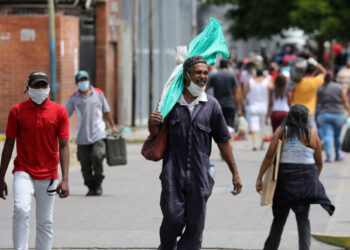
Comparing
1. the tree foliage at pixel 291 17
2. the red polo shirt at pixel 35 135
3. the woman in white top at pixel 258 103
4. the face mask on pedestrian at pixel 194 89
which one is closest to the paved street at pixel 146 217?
the red polo shirt at pixel 35 135

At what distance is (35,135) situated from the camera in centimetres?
784

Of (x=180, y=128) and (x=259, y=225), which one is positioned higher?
Answer: (x=180, y=128)

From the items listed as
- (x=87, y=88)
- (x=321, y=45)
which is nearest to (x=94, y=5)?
(x=87, y=88)

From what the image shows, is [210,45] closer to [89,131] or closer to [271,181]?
[271,181]

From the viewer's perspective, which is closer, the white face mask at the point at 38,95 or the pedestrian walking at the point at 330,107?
the white face mask at the point at 38,95

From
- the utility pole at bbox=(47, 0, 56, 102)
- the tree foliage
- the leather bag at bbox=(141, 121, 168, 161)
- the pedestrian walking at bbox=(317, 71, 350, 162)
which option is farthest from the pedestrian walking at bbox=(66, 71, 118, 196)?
the tree foliage

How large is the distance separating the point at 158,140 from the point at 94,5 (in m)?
16.7

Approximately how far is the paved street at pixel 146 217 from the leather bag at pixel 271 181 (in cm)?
105

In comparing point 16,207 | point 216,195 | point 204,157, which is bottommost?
point 216,195

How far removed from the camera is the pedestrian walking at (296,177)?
27.8 ft

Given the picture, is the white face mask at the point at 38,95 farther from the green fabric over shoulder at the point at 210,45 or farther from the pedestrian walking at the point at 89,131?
the pedestrian walking at the point at 89,131

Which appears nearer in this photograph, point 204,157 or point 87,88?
point 204,157

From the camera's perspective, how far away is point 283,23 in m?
37.0

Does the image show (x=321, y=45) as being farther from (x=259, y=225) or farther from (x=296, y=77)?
(x=259, y=225)
